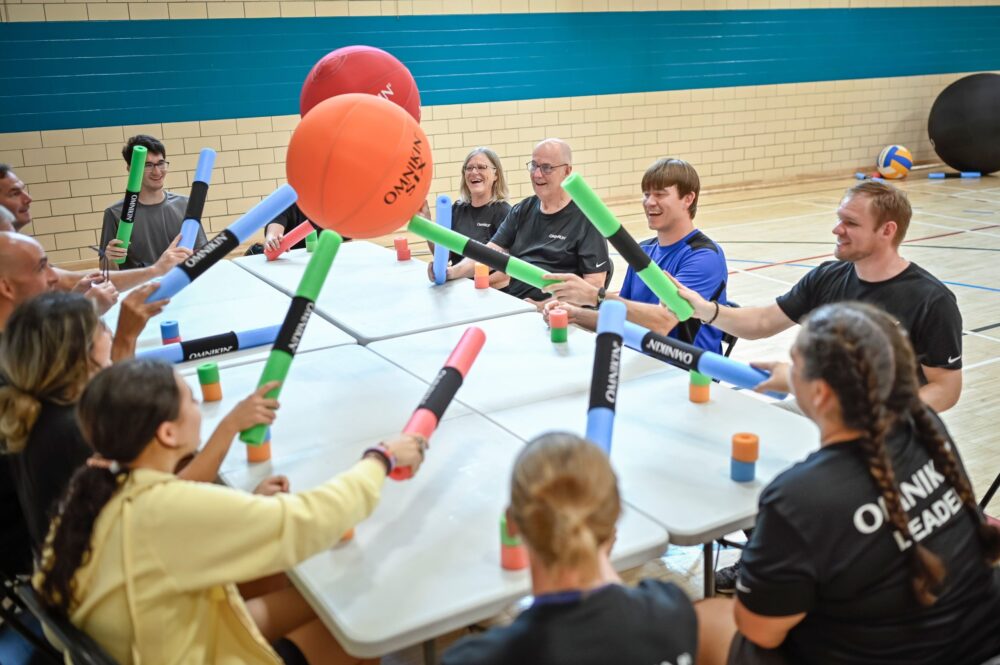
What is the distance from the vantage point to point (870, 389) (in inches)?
73.8

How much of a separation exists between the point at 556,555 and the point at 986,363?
17.2 feet

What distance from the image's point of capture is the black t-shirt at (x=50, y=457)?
2.27 metres

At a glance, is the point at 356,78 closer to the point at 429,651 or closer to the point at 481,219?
the point at 481,219

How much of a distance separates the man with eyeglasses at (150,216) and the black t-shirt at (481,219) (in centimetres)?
170

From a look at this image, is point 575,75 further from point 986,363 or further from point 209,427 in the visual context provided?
point 209,427

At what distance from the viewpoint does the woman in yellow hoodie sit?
6.22ft

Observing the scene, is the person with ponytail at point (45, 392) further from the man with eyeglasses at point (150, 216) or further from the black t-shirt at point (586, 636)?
the man with eyeglasses at point (150, 216)

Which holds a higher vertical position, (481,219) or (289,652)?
(481,219)

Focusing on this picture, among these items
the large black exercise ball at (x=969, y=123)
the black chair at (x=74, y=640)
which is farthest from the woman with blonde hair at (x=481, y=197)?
the large black exercise ball at (x=969, y=123)

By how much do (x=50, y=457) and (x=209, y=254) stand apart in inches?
47.6

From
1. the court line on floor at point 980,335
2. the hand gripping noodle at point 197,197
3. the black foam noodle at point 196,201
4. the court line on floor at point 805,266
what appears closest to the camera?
the hand gripping noodle at point 197,197

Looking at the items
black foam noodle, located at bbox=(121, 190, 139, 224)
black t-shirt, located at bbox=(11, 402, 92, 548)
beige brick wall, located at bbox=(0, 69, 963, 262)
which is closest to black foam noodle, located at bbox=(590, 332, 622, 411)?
black t-shirt, located at bbox=(11, 402, 92, 548)

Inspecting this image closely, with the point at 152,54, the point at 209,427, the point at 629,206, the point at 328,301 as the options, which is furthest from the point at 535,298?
the point at 629,206

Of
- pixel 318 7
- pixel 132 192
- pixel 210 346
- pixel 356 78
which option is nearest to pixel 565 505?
pixel 210 346
